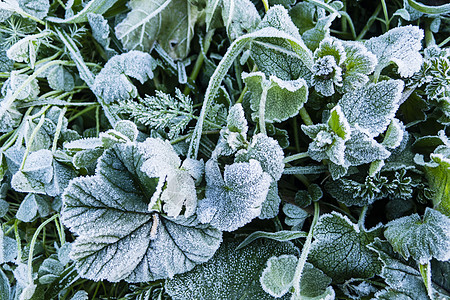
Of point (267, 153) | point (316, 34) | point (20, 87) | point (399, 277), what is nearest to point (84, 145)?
point (20, 87)

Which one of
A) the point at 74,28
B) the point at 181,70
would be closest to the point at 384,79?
the point at 181,70

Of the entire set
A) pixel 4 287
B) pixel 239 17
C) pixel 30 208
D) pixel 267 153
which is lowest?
pixel 4 287

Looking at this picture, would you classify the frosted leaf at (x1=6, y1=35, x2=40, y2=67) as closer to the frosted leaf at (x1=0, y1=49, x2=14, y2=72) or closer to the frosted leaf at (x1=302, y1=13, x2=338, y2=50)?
the frosted leaf at (x1=0, y1=49, x2=14, y2=72)

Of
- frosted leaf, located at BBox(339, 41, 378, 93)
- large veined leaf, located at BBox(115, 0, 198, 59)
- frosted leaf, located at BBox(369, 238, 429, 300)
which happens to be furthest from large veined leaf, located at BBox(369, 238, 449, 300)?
large veined leaf, located at BBox(115, 0, 198, 59)

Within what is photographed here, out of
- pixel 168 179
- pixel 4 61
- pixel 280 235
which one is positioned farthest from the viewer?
pixel 4 61

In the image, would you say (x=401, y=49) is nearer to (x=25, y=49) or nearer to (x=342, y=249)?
(x=342, y=249)
